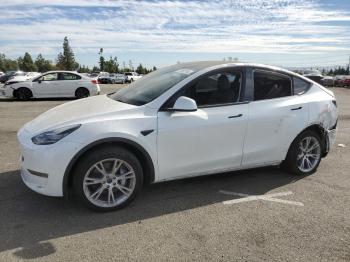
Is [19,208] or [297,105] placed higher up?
[297,105]

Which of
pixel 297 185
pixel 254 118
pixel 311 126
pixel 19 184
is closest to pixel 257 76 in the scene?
pixel 254 118

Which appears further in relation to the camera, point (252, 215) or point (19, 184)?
point (19, 184)

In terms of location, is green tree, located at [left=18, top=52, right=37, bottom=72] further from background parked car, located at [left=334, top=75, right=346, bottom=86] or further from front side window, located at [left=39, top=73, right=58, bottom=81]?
front side window, located at [left=39, top=73, right=58, bottom=81]

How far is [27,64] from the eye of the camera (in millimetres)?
86938

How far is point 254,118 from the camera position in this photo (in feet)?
16.3

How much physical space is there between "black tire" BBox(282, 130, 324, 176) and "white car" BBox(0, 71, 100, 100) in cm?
1404

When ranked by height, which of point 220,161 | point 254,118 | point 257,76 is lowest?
point 220,161

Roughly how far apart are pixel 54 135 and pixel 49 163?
30 centimetres

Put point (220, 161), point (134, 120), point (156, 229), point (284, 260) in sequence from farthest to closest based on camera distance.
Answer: point (220, 161) < point (134, 120) < point (156, 229) < point (284, 260)

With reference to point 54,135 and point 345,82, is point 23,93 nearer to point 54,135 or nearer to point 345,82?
point 54,135

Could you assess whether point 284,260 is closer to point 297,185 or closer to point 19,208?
point 297,185

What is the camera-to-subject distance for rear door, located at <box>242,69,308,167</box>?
5.04m

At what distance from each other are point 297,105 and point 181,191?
77.8 inches

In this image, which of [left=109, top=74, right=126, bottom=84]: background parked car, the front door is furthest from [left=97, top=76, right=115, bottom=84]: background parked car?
the front door
